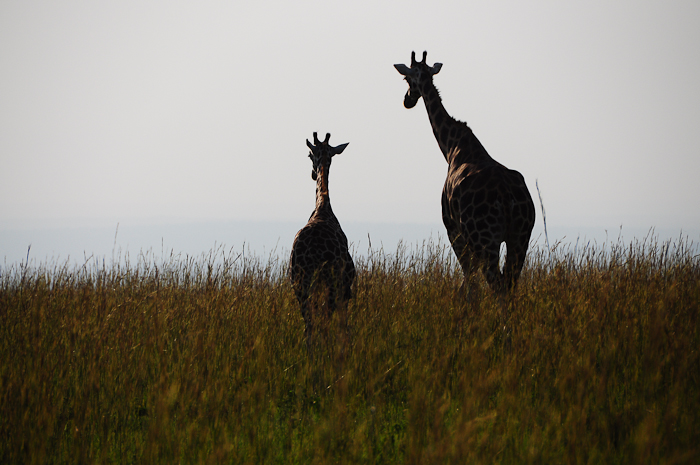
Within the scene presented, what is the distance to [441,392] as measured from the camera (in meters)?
3.79

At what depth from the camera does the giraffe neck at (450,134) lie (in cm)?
696

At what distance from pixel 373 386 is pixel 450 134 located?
17.4 feet

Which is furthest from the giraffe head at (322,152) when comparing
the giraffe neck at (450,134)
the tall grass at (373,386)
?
the tall grass at (373,386)

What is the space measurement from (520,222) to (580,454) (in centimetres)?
345

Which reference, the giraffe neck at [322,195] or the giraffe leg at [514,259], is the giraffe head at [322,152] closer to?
the giraffe neck at [322,195]

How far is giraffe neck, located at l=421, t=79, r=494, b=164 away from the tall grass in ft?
7.18

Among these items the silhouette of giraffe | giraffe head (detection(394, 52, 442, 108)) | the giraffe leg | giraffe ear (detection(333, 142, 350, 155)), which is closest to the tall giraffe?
the giraffe leg

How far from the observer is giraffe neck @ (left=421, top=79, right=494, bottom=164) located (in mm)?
6959

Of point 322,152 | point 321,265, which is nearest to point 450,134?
point 322,152

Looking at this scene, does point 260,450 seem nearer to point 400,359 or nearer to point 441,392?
point 441,392

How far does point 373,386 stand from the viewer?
10.3 feet

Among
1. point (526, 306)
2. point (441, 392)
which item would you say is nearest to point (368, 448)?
point (441, 392)

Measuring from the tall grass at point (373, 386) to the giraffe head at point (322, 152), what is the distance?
2.36 meters

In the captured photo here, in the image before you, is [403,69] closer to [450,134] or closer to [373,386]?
[450,134]
